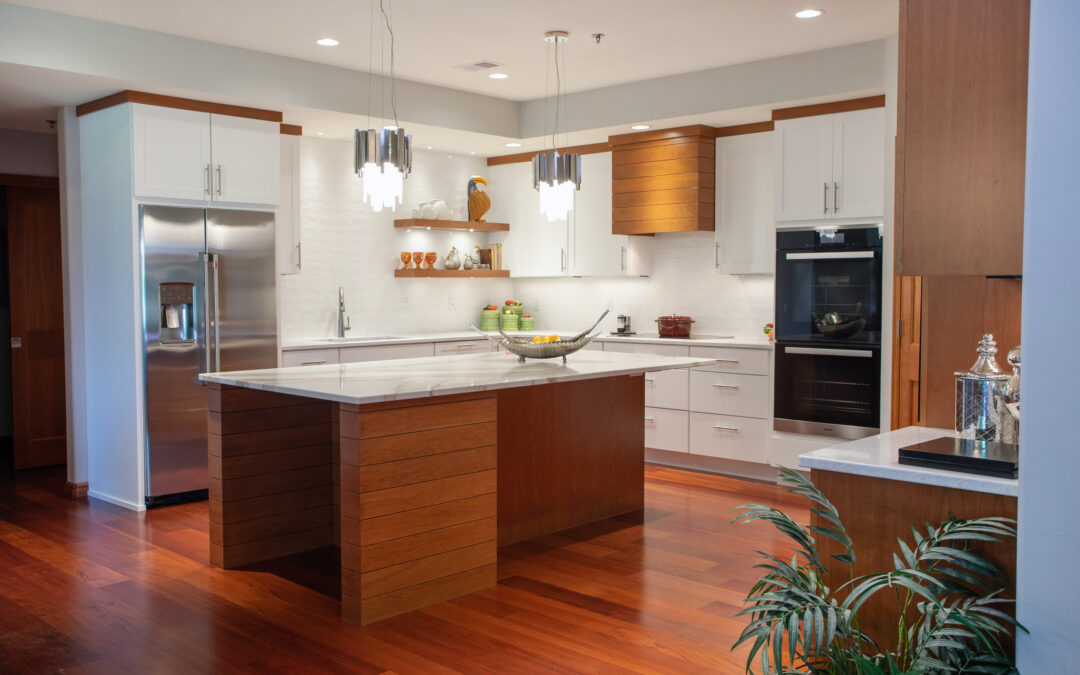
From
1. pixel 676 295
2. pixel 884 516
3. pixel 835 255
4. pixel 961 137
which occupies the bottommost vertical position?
pixel 884 516

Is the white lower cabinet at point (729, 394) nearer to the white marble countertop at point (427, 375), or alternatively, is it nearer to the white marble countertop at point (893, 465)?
the white marble countertop at point (427, 375)

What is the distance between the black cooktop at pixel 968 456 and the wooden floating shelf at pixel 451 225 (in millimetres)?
5156

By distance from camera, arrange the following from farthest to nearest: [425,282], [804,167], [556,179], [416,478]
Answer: [425,282] < [804,167] < [556,179] < [416,478]

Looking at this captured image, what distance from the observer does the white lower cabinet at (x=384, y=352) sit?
607 centimetres

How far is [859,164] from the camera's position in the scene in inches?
214

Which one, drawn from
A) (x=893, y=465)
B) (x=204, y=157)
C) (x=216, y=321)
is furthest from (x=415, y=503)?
(x=204, y=157)

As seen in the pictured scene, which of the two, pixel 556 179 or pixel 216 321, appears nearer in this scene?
pixel 556 179

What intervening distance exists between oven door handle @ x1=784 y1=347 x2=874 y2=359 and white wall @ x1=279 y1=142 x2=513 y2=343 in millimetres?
3027

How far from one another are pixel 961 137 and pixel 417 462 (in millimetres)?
2259

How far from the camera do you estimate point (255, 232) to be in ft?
18.1

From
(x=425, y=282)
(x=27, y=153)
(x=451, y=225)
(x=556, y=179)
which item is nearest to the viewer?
(x=556, y=179)

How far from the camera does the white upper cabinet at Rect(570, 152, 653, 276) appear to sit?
22.5 feet

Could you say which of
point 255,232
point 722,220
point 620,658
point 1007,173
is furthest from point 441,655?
point 722,220

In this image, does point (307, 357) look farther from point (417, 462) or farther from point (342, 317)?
point (417, 462)
